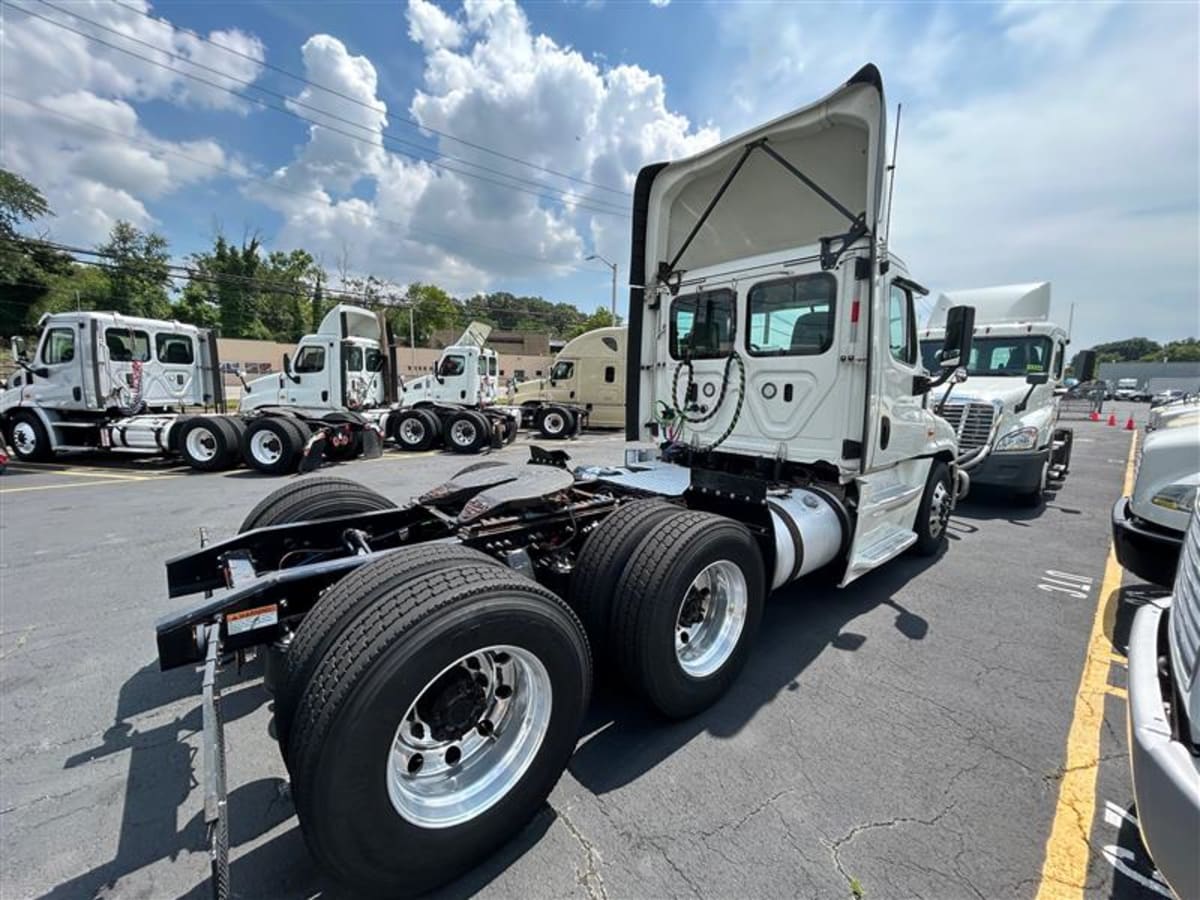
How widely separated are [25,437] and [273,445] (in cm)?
519

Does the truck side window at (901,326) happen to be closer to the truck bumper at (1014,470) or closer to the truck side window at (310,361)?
the truck bumper at (1014,470)

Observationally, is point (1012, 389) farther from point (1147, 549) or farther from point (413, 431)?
point (413, 431)

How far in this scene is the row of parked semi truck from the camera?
1005 centimetres

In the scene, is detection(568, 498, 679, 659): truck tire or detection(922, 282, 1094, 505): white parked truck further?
detection(922, 282, 1094, 505): white parked truck

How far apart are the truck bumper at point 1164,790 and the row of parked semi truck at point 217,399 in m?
10.6

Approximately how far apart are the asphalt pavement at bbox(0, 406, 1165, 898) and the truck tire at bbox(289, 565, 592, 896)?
24cm

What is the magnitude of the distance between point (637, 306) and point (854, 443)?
91.1 inches

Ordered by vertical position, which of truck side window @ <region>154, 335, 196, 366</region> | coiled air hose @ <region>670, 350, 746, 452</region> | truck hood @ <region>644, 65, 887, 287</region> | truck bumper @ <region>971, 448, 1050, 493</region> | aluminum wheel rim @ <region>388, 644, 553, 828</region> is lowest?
aluminum wheel rim @ <region>388, 644, 553, 828</region>

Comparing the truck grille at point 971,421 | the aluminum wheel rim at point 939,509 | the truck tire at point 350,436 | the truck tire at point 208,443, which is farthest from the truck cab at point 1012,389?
the truck tire at point 208,443

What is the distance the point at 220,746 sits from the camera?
1571mm

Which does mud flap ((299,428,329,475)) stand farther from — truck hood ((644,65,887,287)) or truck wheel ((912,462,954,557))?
truck wheel ((912,462,954,557))

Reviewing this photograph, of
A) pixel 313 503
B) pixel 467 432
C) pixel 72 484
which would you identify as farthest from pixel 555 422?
pixel 313 503

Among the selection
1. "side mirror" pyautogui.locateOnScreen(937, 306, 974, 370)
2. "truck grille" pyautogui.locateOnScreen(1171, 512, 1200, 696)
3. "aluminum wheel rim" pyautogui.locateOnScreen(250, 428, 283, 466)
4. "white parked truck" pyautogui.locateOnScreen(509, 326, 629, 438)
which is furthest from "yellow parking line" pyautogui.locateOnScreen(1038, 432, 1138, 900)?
"white parked truck" pyautogui.locateOnScreen(509, 326, 629, 438)

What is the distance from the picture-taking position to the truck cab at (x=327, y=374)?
13023mm
